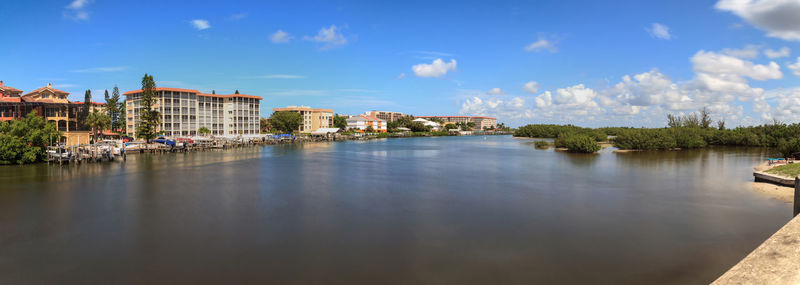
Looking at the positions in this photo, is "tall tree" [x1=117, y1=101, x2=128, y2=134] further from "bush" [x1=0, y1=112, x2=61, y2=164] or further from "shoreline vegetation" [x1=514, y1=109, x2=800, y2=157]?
"shoreline vegetation" [x1=514, y1=109, x2=800, y2=157]

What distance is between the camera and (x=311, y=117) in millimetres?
97938

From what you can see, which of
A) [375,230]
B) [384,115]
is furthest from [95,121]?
[384,115]

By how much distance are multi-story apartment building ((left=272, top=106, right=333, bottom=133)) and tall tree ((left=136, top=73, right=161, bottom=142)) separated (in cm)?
4477

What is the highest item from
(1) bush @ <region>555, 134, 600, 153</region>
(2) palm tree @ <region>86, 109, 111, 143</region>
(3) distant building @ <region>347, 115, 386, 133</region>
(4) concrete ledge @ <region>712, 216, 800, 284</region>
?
(3) distant building @ <region>347, 115, 386, 133</region>

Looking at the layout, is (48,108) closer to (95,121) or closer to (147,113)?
(147,113)

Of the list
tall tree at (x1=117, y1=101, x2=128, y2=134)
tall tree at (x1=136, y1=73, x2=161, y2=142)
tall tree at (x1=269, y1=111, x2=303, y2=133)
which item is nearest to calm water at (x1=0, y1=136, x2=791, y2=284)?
tall tree at (x1=136, y1=73, x2=161, y2=142)

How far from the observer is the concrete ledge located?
18.6 ft

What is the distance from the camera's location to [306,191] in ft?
67.8

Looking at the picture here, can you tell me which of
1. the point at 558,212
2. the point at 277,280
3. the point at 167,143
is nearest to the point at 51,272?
the point at 277,280

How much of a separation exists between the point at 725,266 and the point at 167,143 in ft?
184

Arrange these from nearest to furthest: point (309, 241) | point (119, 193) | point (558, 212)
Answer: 1. point (309, 241)
2. point (558, 212)
3. point (119, 193)

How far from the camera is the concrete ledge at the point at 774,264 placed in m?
5.68

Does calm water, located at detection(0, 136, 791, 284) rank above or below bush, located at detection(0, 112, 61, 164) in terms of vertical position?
below

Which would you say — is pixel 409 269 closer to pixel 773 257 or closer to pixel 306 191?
pixel 773 257
